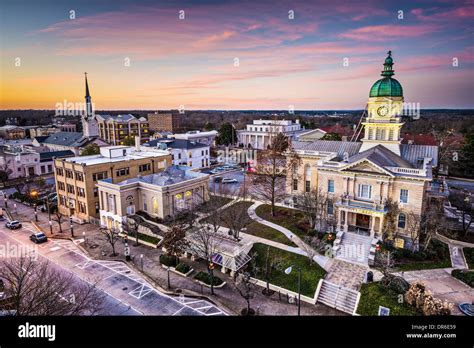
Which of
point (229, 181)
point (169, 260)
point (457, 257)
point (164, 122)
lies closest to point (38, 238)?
point (169, 260)

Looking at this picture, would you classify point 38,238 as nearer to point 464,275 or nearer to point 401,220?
point 401,220

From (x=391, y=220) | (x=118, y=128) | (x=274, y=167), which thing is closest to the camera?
(x=391, y=220)

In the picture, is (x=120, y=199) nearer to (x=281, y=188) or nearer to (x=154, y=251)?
(x=154, y=251)

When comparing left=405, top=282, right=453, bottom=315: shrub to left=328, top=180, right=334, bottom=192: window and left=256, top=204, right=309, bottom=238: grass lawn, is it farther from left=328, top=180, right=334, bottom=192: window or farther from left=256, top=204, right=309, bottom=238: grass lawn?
left=328, top=180, right=334, bottom=192: window

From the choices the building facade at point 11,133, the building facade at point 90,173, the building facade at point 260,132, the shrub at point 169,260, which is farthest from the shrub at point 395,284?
the building facade at point 11,133

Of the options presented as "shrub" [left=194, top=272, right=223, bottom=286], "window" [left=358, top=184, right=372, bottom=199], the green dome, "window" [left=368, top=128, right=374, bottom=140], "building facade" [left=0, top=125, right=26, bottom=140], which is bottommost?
"shrub" [left=194, top=272, right=223, bottom=286]

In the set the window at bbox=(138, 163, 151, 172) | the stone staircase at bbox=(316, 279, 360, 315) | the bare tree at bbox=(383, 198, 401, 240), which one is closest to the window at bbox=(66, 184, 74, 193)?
the window at bbox=(138, 163, 151, 172)

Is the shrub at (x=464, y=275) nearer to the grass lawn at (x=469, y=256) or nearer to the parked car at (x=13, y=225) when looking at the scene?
the grass lawn at (x=469, y=256)
